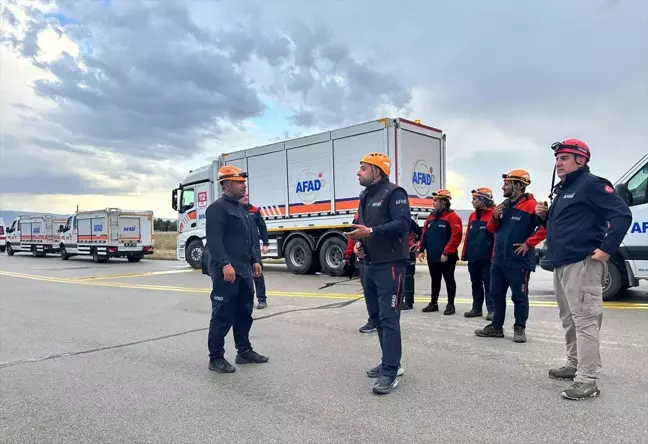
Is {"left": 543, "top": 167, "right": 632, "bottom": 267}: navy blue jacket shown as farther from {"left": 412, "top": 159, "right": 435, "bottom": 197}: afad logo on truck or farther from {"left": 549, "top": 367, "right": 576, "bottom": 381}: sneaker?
{"left": 412, "top": 159, "right": 435, "bottom": 197}: afad logo on truck

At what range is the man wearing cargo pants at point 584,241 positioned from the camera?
3.68m

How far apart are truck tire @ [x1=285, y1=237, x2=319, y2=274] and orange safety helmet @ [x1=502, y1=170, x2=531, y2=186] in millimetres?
8561

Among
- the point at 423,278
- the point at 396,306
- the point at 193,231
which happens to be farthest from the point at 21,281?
the point at 396,306

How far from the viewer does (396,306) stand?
398cm

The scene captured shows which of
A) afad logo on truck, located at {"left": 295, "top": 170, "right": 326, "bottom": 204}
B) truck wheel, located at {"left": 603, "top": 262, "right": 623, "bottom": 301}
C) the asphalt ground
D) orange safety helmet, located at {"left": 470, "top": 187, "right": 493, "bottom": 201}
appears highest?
afad logo on truck, located at {"left": 295, "top": 170, "right": 326, "bottom": 204}

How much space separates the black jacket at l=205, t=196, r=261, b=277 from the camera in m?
4.55

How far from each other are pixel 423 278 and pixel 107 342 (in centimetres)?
851

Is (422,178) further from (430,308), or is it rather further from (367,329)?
(367,329)

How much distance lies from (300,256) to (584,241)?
417 inches

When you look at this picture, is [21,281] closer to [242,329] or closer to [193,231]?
[193,231]

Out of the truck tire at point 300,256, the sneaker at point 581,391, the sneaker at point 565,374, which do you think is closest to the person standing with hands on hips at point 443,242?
the sneaker at point 565,374

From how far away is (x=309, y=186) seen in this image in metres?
13.5

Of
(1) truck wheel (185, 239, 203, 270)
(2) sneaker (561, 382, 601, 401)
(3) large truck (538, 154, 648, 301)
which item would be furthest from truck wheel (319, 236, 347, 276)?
(2) sneaker (561, 382, 601, 401)

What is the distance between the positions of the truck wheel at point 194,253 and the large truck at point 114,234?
7053 mm
